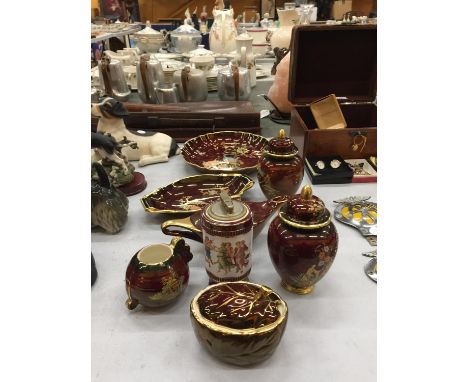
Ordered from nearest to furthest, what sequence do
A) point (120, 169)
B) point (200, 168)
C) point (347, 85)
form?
point (120, 169), point (200, 168), point (347, 85)

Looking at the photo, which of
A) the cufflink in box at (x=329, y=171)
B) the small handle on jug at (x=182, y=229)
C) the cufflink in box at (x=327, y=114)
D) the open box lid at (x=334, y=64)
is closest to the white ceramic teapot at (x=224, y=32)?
the open box lid at (x=334, y=64)

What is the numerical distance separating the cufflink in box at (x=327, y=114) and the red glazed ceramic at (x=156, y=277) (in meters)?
0.91

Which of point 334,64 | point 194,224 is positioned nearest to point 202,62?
point 334,64

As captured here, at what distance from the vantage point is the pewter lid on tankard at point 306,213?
74cm

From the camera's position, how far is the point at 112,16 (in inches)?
169

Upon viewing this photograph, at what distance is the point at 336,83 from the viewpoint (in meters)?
1.71

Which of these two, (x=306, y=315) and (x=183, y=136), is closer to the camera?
(x=306, y=315)

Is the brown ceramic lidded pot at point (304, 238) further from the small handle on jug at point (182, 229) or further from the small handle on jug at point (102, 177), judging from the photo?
the small handle on jug at point (102, 177)

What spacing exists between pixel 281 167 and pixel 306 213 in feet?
1.08

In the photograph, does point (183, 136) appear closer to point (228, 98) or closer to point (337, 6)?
point (228, 98)

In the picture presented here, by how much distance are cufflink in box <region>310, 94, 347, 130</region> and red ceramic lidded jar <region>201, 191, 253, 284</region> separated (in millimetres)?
814

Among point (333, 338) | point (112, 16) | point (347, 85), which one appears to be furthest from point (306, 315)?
point (112, 16)

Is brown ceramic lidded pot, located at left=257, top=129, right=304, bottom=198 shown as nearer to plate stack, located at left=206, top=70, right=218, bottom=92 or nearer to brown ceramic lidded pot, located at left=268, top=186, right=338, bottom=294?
brown ceramic lidded pot, located at left=268, top=186, right=338, bottom=294

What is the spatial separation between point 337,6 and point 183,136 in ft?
10.8
